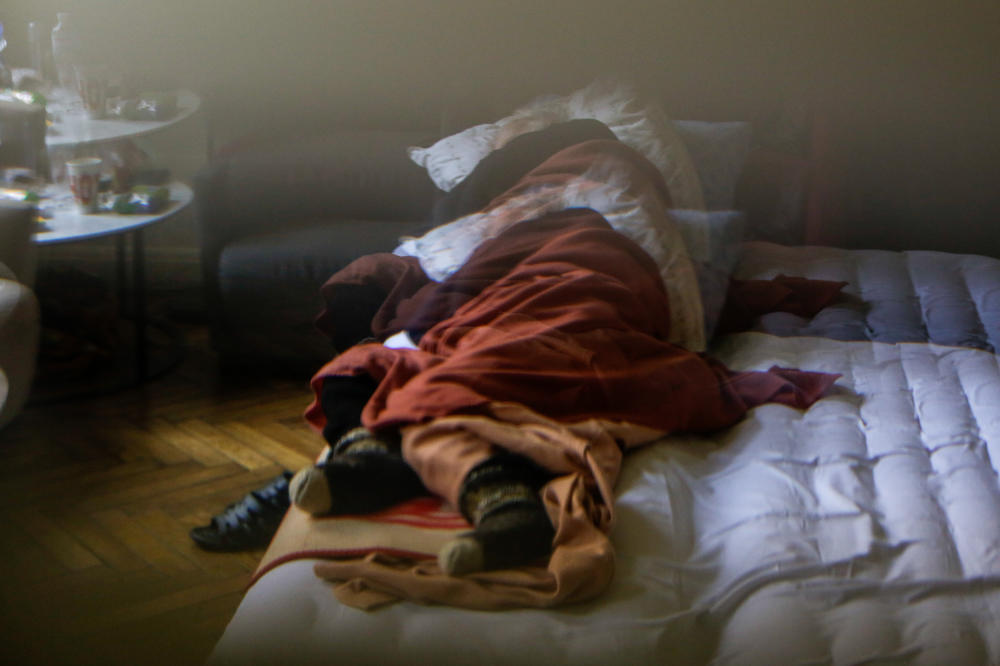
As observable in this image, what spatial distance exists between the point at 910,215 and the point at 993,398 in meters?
0.21

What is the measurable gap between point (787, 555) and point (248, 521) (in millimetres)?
308

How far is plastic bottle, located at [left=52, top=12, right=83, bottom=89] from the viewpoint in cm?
34

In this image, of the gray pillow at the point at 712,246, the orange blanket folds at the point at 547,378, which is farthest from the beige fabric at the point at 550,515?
the gray pillow at the point at 712,246

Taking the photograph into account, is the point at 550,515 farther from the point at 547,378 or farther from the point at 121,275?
the point at 121,275

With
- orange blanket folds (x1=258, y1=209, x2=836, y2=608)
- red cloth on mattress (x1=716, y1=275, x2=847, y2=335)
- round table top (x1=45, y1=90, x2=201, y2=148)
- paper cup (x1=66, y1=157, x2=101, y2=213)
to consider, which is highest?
round table top (x1=45, y1=90, x2=201, y2=148)

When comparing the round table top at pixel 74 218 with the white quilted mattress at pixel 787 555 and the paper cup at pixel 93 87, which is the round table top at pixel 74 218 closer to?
the paper cup at pixel 93 87

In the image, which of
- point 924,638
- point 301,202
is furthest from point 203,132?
point 924,638

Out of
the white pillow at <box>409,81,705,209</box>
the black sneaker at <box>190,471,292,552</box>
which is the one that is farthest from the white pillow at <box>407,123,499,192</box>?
the black sneaker at <box>190,471,292,552</box>

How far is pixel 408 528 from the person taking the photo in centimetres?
49

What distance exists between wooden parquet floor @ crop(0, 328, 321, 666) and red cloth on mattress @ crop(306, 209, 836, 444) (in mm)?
92

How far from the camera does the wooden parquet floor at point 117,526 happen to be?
0.39 metres

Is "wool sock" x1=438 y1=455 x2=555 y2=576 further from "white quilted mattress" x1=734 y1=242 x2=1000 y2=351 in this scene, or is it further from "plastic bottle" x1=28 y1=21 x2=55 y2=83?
"plastic bottle" x1=28 y1=21 x2=55 y2=83

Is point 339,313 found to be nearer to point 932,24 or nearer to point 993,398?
point 932,24

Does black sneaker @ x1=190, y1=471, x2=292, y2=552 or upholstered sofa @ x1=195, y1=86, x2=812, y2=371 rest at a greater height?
upholstered sofa @ x1=195, y1=86, x2=812, y2=371
